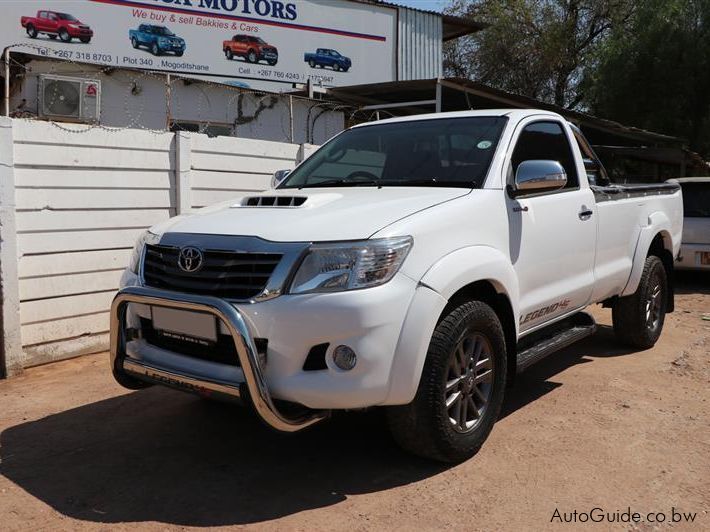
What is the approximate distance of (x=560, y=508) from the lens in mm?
3105

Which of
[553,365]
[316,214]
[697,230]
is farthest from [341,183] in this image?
[697,230]

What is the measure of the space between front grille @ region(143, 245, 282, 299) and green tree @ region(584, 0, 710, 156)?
18.0m

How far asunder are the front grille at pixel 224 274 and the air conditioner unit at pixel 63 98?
20.4 ft

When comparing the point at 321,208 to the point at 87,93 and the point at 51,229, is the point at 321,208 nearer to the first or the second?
the point at 51,229

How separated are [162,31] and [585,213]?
12749 millimetres

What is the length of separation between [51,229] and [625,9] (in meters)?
23.6

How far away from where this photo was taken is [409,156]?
4.29 meters

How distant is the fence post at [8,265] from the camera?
5047 mm

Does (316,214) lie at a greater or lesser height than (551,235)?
greater

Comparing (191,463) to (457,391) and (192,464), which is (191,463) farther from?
(457,391)

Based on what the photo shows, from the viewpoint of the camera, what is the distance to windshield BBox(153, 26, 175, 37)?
14.8 m

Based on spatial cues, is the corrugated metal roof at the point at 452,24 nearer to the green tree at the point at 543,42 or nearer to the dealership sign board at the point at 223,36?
the dealership sign board at the point at 223,36

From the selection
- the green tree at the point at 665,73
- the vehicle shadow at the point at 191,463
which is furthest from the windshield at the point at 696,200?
the green tree at the point at 665,73

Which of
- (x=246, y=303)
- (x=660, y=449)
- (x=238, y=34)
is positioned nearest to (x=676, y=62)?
(x=238, y=34)
